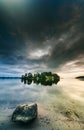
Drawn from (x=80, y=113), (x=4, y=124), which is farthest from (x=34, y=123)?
(x=80, y=113)

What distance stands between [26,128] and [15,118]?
2.58 meters

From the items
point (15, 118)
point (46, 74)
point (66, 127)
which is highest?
point (46, 74)

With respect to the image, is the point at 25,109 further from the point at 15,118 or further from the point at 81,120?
the point at 81,120

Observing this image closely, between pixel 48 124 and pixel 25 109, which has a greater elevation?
pixel 25 109

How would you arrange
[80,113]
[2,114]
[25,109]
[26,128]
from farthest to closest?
[80,113], [2,114], [25,109], [26,128]

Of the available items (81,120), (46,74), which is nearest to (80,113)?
(81,120)

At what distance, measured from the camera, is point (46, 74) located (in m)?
157

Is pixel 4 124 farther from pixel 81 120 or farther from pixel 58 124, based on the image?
pixel 81 120

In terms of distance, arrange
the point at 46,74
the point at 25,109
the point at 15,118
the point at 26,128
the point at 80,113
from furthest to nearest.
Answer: the point at 46,74, the point at 80,113, the point at 25,109, the point at 15,118, the point at 26,128

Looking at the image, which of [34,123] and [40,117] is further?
[40,117]

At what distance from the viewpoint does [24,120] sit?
20.5 metres

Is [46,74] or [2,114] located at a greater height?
[46,74]

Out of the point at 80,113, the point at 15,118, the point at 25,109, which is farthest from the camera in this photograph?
the point at 80,113

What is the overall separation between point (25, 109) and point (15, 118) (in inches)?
93.2
